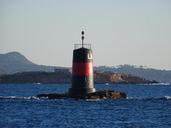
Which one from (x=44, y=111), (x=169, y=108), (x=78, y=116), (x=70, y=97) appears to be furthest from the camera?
(x=70, y=97)

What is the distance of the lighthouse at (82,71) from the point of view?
68.1 m

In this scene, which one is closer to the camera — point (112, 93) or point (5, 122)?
point (5, 122)

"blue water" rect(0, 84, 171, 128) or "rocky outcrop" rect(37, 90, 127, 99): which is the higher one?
"rocky outcrop" rect(37, 90, 127, 99)

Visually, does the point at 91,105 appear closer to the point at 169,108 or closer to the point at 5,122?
the point at 169,108

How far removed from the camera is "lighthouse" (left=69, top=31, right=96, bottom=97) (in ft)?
223

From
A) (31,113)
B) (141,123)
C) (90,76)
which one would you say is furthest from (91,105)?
(141,123)

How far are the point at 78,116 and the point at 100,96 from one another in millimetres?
16314

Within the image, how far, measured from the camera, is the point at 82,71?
6800 centimetres

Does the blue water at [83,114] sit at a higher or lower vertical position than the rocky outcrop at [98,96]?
lower

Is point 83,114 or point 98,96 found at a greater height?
point 98,96

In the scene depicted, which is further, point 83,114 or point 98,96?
point 98,96

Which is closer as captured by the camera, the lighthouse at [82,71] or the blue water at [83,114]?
the blue water at [83,114]

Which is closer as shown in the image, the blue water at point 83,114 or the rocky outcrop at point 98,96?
the blue water at point 83,114

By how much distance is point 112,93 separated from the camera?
75.3 metres
